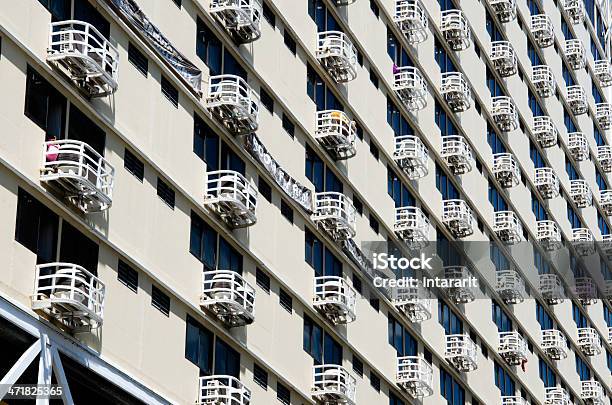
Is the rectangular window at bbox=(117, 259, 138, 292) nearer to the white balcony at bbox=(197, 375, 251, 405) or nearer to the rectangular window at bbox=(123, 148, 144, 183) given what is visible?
the rectangular window at bbox=(123, 148, 144, 183)

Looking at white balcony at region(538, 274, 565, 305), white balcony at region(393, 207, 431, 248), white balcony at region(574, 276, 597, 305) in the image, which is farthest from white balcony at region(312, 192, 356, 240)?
white balcony at region(574, 276, 597, 305)

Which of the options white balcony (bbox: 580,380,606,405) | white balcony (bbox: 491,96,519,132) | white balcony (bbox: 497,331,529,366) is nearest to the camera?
white balcony (bbox: 497,331,529,366)

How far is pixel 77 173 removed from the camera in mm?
37156

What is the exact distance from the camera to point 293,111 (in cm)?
5038

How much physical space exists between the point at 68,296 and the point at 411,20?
27.0 meters

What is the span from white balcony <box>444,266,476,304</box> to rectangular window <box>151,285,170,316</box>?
21300mm

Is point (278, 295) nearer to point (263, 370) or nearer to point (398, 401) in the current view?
point (263, 370)

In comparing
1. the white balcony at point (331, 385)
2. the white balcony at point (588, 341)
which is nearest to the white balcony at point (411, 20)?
the white balcony at point (331, 385)

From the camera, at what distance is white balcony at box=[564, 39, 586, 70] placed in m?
83.8

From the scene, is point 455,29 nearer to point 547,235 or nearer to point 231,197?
point 547,235

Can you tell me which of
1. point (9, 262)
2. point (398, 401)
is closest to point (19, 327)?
point (9, 262)

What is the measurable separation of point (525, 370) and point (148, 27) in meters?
32.2

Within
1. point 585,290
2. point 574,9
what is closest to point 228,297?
point 585,290

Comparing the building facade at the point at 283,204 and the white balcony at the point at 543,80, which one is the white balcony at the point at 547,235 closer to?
the building facade at the point at 283,204
